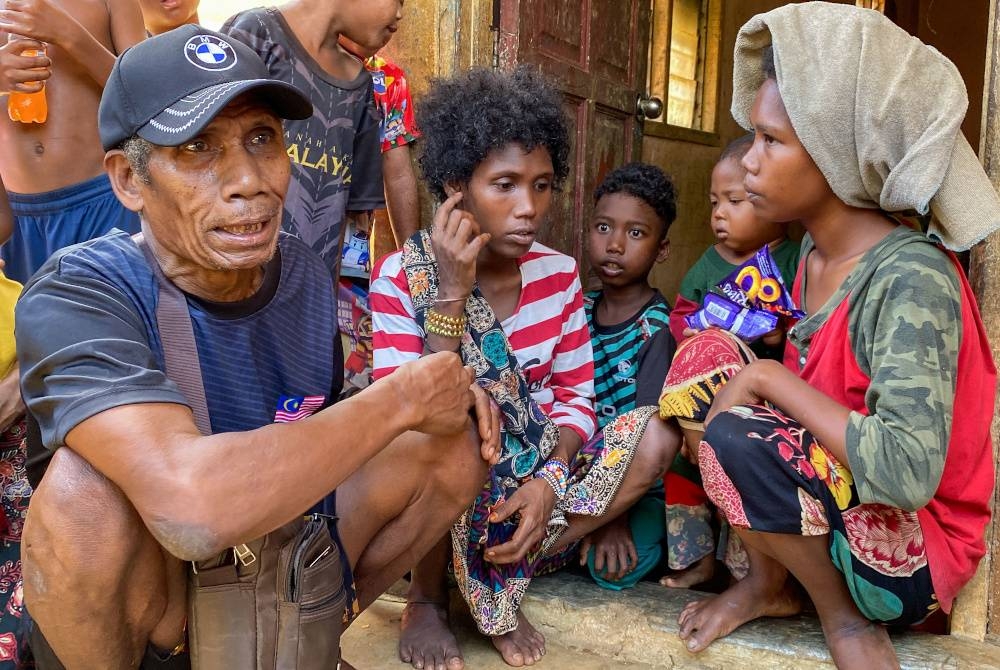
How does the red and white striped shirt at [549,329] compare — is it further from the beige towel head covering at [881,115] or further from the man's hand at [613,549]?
the beige towel head covering at [881,115]

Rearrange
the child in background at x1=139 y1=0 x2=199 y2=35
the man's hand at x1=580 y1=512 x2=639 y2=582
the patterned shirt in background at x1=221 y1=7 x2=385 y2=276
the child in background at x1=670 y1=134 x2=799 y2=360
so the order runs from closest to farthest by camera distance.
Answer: the man's hand at x1=580 y1=512 x2=639 y2=582 < the patterned shirt in background at x1=221 y1=7 x2=385 y2=276 < the child in background at x1=670 y1=134 x2=799 y2=360 < the child in background at x1=139 y1=0 x2=199 y2=35

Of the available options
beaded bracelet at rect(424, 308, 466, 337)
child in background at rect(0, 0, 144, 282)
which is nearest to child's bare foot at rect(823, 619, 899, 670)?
beaded bracelet at rect(424, 308, 466, 337)

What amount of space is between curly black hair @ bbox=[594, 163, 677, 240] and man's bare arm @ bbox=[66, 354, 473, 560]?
1791 mm

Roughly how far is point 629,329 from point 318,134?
120 cm

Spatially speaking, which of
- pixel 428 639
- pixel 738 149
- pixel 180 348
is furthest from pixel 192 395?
pixel 738 149

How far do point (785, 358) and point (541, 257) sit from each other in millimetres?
770

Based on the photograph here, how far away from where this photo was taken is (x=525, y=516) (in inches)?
87.9

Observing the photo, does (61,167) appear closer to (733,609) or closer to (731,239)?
(731,239)

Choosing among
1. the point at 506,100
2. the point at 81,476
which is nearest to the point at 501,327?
the point at 506,100

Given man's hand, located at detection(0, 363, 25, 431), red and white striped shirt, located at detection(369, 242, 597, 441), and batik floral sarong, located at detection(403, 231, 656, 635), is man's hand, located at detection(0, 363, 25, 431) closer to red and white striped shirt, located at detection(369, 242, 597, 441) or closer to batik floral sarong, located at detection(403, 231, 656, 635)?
red and white striped shirt, located at detection(369, 242, 597, 441)

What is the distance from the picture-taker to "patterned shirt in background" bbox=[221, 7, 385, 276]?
2.65 m

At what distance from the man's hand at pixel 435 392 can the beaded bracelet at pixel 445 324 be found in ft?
1.30

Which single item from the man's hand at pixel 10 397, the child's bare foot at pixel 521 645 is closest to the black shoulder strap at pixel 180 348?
the man's hand at pixel 10 397

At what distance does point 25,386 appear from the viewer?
150cm
